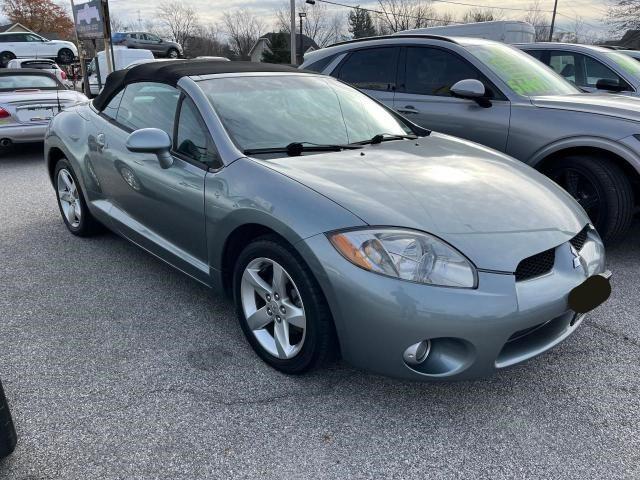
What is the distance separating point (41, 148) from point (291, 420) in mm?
8683

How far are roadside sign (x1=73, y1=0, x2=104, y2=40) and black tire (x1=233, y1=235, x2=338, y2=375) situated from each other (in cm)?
1326

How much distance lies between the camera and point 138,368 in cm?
266

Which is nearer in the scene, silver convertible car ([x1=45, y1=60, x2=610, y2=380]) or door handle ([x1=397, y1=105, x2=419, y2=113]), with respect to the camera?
silver convertible car ([x1=45, y1=60, x2=610, y2=380])

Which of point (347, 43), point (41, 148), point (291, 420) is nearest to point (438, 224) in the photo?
point (291, 420)

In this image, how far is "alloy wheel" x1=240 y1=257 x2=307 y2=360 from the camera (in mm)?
2441

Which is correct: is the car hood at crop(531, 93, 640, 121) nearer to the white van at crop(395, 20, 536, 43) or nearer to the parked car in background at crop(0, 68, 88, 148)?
the parked car in background at crop(0, 68, 88, 148)

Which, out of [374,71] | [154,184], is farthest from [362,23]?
[154,184]

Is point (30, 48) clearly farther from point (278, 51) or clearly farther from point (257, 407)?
point (257, 407)

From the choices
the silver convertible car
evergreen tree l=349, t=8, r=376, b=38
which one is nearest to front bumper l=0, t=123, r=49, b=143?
the silver convertible car

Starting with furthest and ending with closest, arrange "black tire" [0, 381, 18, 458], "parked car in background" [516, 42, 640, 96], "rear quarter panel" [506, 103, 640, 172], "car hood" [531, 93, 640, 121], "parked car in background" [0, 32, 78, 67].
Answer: "parked car in background" [0, 32, 78, 67]
"parked car in background" [516, 42, 640, 96]
"car hood" [531, 93, 640, 121]
"rear quarter panel" [506, 103, 640, 172]
"black tire" [0, 381, 18, 458]

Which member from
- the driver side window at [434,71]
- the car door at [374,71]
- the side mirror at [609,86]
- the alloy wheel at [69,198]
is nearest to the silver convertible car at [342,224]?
the alloy wheel at [69,198]

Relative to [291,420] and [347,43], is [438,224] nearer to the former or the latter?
[291,420]

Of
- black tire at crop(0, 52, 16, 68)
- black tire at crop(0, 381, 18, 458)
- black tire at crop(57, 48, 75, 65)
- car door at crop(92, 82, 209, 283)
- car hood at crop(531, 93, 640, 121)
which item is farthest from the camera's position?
black tire at crop(57, 48, 75, 65)

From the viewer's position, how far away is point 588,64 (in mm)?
6871
